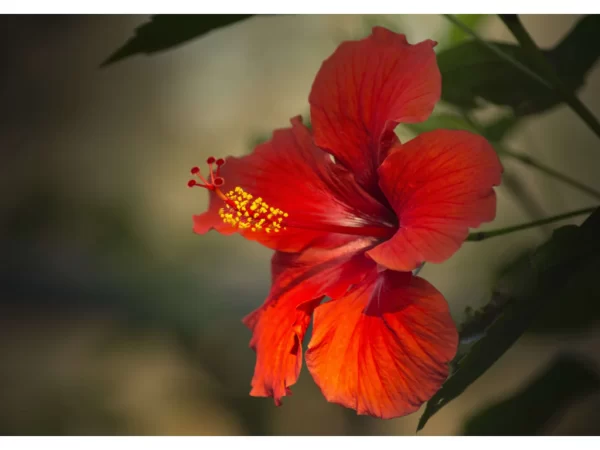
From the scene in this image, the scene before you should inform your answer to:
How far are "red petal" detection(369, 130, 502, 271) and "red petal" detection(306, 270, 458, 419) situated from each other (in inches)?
2.0

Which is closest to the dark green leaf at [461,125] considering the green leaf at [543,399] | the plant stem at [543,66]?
the plant stem at [543,66]

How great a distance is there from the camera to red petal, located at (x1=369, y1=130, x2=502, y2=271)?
51cm

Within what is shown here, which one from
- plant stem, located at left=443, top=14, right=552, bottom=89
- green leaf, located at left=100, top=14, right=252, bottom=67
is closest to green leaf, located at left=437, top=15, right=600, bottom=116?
plant stem, located at left=443, top=14, right=552, bottom=89

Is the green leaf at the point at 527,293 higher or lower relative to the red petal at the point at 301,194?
lower

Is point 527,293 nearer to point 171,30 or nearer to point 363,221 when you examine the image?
point 363,221

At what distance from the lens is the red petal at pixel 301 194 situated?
0.64 meters

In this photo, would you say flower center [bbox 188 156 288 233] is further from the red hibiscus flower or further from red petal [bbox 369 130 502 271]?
red petal [bbox 369 130 502 271]

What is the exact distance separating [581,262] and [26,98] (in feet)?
2.91

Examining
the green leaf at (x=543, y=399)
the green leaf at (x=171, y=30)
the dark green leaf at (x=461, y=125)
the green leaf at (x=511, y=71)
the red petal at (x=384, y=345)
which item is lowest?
the green leaf at (x=543, y=399)

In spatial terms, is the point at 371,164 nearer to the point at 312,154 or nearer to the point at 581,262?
the point at 312,154

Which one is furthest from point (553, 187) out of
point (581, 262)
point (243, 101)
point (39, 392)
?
point (39, 392)

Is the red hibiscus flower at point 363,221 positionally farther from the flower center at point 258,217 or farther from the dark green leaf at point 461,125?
the dark green leaf at point 461,125

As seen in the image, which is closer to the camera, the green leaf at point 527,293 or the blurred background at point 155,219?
the green leaf at point 527,293

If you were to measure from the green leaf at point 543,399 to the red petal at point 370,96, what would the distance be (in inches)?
16.0
